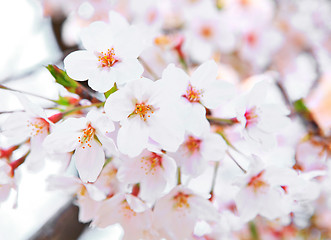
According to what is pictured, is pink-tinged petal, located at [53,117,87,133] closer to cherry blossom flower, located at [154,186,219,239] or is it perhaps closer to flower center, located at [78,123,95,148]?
flower center, located at [78,123,95,148]

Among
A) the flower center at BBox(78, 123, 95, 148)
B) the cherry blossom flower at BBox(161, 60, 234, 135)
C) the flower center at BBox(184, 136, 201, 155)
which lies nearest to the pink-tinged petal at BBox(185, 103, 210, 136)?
the cherry blossom flower at BBox(161, 60, 234, 135)

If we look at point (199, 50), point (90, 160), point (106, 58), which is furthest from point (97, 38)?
point (199, 50)

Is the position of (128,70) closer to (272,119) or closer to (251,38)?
(272,119)

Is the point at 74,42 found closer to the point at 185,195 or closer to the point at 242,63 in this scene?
the point at 242,63

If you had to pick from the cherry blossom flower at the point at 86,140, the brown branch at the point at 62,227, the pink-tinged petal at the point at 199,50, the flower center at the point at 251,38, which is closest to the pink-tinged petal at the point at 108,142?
the cherry blossom flower at the point at 86,140

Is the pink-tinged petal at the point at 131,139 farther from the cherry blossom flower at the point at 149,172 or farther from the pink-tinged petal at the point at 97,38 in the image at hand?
the pink-tinged petal at the point at 97,38
